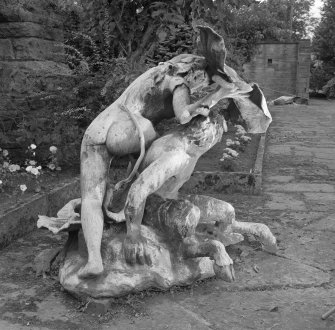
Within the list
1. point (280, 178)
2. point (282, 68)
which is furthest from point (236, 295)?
point (282, 68)

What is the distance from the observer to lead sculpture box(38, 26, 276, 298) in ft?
9.12

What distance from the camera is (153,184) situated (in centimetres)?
279

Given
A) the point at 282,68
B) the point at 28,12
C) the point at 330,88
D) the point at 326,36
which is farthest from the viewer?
the point at 330,88

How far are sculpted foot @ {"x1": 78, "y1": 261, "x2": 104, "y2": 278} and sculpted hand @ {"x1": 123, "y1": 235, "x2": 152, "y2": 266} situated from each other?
165mm

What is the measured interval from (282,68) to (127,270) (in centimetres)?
2288

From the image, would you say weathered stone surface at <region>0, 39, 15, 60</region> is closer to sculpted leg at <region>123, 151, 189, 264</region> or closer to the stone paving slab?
sculpted leg at <region>123, 151, 189, 264</region>

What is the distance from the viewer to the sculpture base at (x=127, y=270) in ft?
8.86

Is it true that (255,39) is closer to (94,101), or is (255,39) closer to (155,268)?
(94,101)

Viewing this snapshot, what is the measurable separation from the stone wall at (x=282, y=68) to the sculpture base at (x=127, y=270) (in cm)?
2150

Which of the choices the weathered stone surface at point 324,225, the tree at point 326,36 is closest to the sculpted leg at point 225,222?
the weathered stone surface at point 324,225

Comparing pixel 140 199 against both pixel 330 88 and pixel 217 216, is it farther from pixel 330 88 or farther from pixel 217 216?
pixel 330 88

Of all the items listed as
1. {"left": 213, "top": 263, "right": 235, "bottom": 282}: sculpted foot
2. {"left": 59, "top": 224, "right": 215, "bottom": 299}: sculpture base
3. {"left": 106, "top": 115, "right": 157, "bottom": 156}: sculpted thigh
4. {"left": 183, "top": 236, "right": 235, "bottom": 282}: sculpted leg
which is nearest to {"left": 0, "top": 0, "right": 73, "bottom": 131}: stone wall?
{"left": 106, "top": 115, "right": 157, "bottom": 156}: sculpted thigh

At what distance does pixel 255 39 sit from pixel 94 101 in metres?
18.2

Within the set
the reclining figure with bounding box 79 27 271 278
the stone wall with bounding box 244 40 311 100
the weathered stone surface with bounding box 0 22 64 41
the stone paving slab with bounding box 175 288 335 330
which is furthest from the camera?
the stone wall with bounding box 244 40 311 100
